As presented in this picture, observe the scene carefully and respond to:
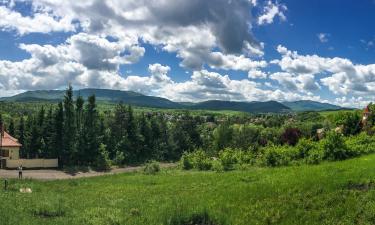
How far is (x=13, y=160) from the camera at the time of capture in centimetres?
7331

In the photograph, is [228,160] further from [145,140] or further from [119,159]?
[145,140]

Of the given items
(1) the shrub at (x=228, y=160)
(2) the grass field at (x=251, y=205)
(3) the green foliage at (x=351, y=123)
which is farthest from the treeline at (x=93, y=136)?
(2) the grass field at (x=251, y=205)

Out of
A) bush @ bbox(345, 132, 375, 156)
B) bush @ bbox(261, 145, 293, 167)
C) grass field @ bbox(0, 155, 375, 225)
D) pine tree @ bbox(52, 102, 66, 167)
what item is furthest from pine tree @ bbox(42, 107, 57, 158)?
grass field @ bbox(0, 155, 375, 225)

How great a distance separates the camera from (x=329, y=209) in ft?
66.9

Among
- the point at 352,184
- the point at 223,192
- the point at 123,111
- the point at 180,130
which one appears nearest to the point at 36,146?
the point at 123,111

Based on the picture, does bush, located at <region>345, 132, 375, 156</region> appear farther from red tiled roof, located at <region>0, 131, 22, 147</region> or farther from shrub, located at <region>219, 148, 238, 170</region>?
red tiled roof, located at <region>0, 131, 22, 147</region>

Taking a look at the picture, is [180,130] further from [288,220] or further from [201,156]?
[288,220]

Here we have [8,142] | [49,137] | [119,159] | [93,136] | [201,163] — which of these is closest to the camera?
[201,163]

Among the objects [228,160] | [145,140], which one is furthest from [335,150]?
[145,140]

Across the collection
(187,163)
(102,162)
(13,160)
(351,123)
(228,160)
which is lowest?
(102,162)

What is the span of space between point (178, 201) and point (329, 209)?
8325 mm

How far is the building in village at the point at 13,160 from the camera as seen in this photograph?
7319 cm

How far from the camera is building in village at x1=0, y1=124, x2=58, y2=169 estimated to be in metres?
73.2

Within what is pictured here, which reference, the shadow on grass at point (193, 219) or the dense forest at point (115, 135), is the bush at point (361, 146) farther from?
the shadow on grass at point (193, 219)
